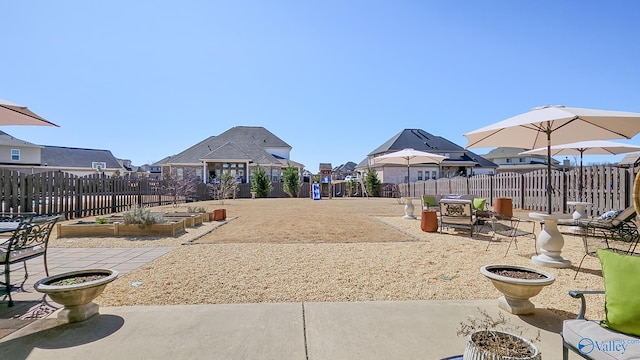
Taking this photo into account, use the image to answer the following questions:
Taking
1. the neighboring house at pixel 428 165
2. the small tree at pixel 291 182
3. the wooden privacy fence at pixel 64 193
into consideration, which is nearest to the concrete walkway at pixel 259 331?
the wooden privacy fence at pixel 64 193

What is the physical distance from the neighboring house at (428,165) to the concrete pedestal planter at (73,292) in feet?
115

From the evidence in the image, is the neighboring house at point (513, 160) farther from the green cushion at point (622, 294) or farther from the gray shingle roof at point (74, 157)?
the gray shingle roof at point (74, 157)


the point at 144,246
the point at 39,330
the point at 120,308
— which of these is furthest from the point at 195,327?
the point at 144,246

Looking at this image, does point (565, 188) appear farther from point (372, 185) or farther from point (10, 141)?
point (10, 141)

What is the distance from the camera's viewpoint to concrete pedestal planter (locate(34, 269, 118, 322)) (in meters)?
3.04

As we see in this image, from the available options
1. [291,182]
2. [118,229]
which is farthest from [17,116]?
[291,182]

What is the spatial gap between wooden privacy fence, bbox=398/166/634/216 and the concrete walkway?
34.1 ft

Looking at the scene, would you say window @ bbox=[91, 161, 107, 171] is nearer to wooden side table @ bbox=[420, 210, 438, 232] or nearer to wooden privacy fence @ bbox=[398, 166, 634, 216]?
wooden privacy fence @ bbox=[398, 166, 634, 216]

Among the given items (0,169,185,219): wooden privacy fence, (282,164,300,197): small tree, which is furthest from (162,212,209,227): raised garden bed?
(282,164,300,197): small tree

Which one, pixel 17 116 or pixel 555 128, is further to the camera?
pixel 555 128

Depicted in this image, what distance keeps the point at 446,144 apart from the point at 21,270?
137 ft

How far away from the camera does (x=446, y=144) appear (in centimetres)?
4084

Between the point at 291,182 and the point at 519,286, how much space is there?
29.4 m

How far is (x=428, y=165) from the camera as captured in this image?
127 ft
